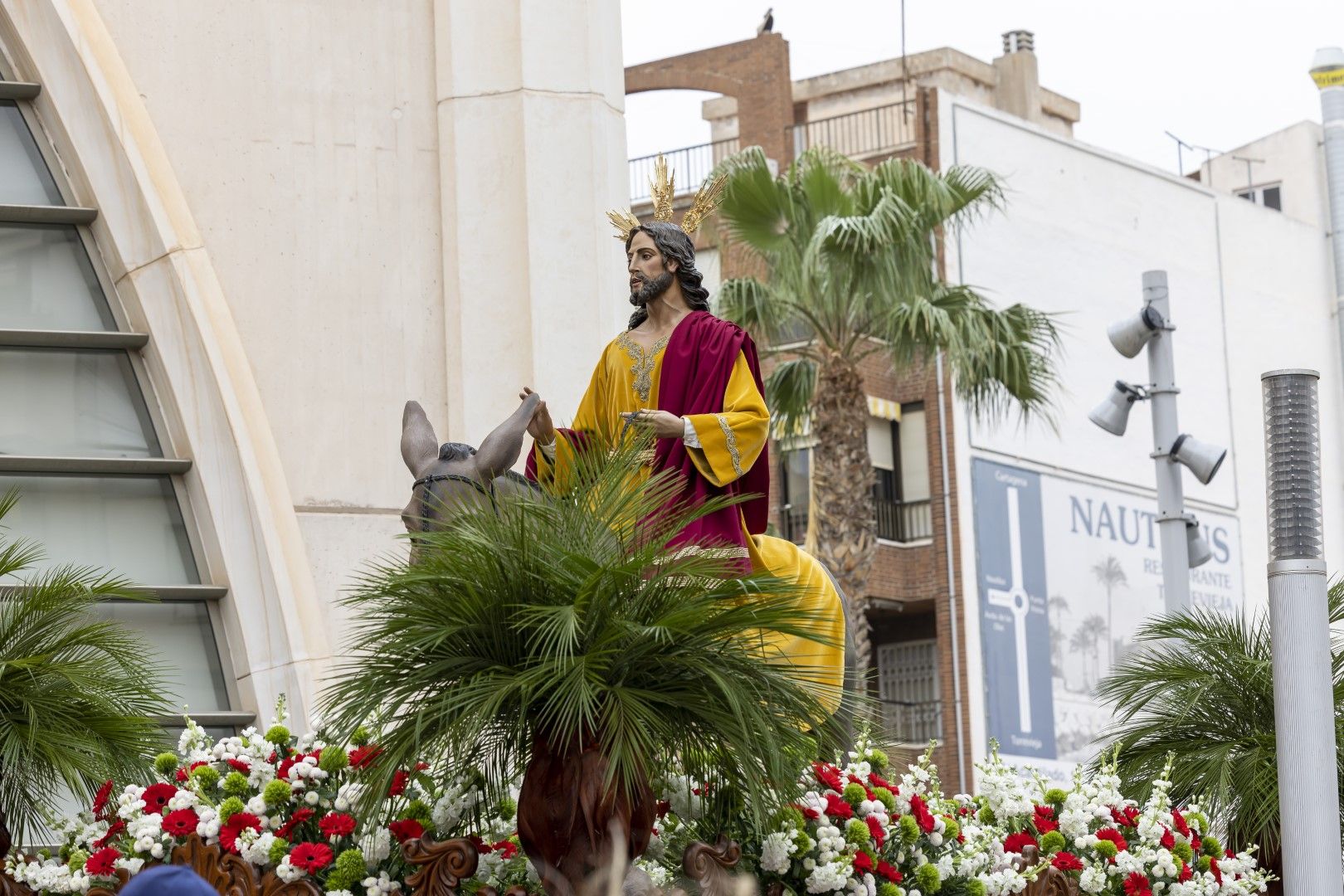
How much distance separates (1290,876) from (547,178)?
21.5 feet

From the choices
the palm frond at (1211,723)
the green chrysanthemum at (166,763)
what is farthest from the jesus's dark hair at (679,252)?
the palm frond at (1211,723)

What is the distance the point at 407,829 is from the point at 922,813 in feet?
5.58

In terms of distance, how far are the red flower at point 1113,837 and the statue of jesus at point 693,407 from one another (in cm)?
124

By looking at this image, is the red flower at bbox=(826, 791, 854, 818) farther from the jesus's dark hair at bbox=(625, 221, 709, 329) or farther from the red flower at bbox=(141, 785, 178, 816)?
the red flower at bbox=(141, 785, 178, 816)

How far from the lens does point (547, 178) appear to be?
13383mm

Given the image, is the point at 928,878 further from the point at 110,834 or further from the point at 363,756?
the point at 110,834

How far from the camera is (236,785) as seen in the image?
740cm

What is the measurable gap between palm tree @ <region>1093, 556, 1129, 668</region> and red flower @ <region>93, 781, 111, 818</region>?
31.1m

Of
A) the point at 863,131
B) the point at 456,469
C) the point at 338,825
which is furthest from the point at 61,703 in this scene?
the point at 863,131

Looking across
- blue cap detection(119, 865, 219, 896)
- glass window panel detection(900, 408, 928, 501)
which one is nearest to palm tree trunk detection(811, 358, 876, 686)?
glass window panel detection(900, 408, 928, 501)

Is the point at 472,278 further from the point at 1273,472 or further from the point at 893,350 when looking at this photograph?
the point at 893,350

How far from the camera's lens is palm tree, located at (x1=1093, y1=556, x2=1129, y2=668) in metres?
37.8

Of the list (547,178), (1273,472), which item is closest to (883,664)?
(547,178)

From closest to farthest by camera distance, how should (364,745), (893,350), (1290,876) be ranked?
1. (364,745)
2. (1290,876)
3. (893,350)
